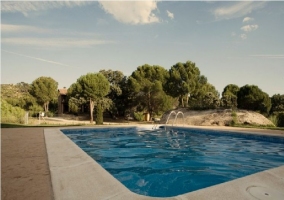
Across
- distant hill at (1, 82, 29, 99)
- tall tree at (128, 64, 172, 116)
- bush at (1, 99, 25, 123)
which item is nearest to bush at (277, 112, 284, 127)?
tall tree at (128, 64, 172, 116)

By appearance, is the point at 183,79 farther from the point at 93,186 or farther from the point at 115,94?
the point at 93,186

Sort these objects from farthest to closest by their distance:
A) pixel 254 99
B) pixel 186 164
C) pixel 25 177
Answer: pixel 254 99 < pixel 186 164 < pixel 25 177

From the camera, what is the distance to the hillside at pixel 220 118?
1672cm

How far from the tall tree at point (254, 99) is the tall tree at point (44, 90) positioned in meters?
35.3

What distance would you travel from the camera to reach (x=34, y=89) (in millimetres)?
39750

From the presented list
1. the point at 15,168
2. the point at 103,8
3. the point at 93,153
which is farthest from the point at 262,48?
the point at 15,168

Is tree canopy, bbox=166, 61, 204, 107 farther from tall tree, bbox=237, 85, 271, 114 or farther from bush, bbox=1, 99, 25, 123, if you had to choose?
bush, bbox=1, 99, 25, 123

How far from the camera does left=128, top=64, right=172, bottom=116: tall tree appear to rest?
28.4 meters

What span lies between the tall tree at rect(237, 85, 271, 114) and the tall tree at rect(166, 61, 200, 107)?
12.2 m

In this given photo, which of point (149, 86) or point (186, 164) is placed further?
point (149, 86)

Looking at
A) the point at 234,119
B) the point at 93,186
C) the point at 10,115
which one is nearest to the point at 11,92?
the point at 10,115

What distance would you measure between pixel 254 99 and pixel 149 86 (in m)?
17.7

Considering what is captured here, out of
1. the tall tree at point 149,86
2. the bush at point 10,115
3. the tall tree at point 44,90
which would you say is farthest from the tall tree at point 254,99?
the tall tree at point 44,90

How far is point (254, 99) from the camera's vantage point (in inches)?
1300
